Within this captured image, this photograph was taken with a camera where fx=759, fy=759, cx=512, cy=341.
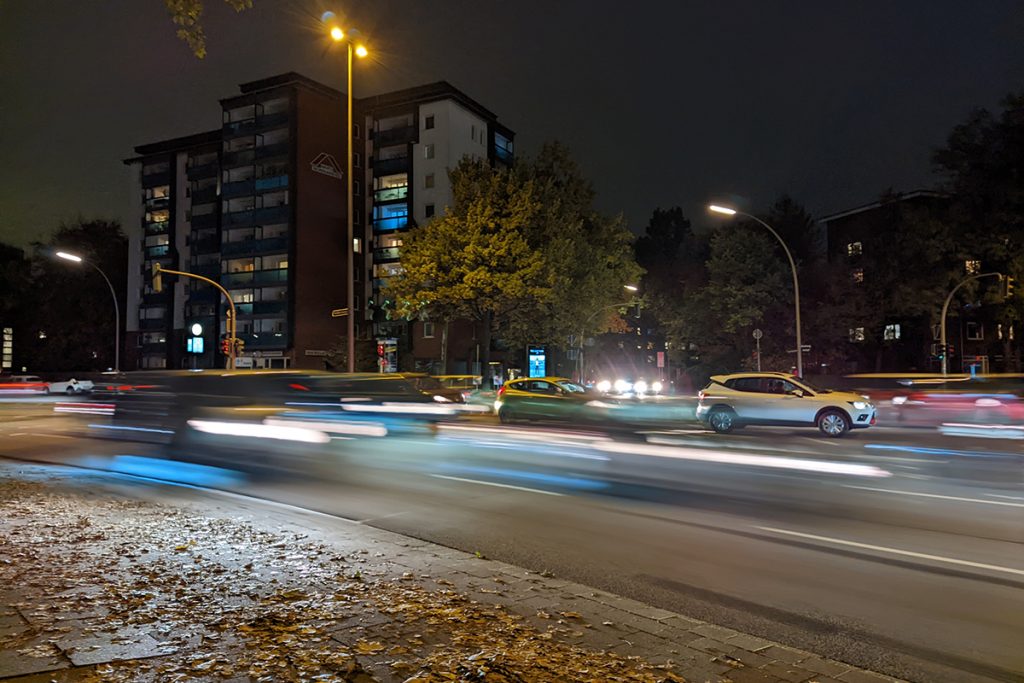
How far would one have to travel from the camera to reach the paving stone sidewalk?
13.2 ft

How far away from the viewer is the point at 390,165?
211 feet

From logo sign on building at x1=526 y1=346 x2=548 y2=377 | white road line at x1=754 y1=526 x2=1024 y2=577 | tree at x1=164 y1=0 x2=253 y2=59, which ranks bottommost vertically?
white road line at x1=754 y1=526 x2=1024 y2=577

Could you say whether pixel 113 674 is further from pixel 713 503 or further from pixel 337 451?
pixel 337 451

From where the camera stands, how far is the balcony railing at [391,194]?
6419cm

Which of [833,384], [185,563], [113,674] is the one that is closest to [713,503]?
[185,563]

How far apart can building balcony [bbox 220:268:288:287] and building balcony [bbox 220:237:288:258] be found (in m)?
1.63

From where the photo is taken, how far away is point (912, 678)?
4.42m

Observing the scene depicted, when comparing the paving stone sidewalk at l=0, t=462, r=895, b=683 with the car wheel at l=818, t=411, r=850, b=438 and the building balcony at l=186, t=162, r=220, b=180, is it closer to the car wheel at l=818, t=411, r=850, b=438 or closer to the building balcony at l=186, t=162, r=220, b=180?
the car wheel at l=818, t=411, r=850, b=438

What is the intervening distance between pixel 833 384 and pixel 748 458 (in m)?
8.63

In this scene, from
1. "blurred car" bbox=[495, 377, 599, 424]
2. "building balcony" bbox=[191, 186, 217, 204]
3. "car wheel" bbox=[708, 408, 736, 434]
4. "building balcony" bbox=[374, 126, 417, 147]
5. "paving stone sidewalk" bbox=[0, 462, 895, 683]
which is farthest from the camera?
"building balcony" bbox=[191, 186, 217, 204]

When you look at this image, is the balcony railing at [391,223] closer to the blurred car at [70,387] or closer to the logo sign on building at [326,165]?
the logo sign on building at [326,165]

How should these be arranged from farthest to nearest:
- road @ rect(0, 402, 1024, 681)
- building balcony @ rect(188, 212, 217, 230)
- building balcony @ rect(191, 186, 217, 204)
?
building balcony @ rect(191, 186, 217, 204), building balcony @ rect(188, 212, 217, 230), road @ rect(0, 402, 1024, 681)

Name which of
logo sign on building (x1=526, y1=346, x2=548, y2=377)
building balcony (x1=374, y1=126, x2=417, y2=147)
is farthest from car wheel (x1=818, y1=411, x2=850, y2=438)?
building balcony (x1=374, y1=126, x2=417, y2=147)

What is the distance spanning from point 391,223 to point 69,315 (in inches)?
1499
